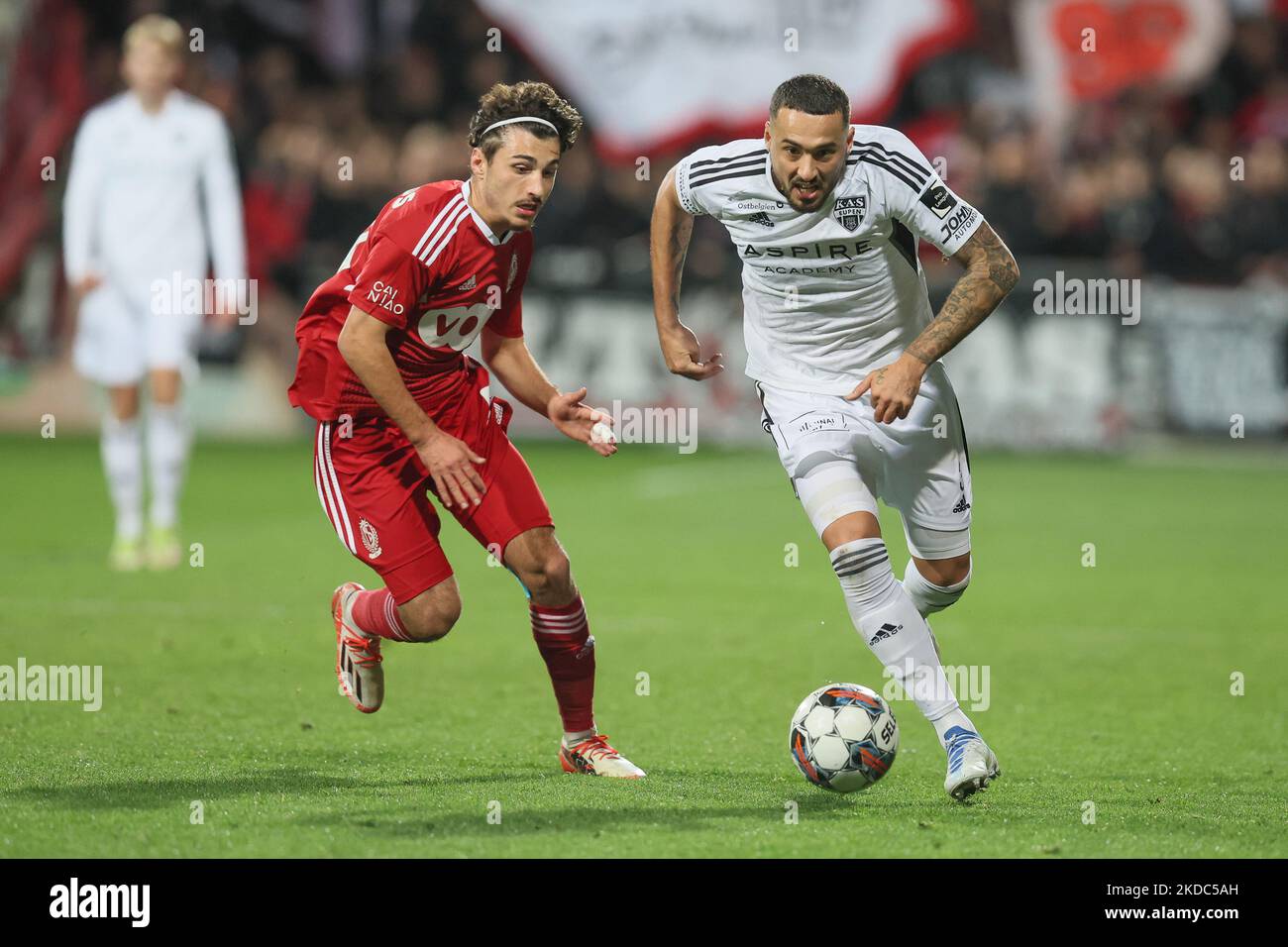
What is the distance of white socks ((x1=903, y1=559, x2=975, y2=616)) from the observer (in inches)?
255

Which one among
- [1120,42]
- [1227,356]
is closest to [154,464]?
[1227,356]

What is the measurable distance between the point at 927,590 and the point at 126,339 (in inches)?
242

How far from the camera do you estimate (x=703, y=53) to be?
2122 centimetres

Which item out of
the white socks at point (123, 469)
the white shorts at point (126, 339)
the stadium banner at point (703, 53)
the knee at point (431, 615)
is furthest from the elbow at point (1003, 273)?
the stadium banner at point (703, 53)

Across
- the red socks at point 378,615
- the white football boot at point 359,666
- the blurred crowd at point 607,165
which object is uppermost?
the blurred crowd at point 607,165

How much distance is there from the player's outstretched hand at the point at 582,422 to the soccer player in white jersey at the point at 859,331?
49cm

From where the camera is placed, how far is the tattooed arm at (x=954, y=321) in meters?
5.59

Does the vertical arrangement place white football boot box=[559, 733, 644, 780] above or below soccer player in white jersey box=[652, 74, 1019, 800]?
below

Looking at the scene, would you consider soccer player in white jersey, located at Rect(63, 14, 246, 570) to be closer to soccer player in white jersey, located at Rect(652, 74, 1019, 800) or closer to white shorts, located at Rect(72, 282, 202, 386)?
white shorts, located at Rect(72, 282, 202, 386)

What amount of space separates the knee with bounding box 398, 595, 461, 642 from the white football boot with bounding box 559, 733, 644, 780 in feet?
1.80

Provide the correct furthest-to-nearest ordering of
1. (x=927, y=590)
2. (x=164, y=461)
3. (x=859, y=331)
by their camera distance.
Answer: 1. (x=164, y=461)
2. (x=927, y=590)
3. (x=859, y=331)

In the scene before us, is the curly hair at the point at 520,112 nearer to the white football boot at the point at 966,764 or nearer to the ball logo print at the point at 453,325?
the ball logo print at the point at 453,325

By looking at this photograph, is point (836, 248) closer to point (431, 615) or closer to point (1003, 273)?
point (1003, 273)

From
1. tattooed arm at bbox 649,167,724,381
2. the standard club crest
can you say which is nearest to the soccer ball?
tattooed arm at bbox 649,167,724,381
